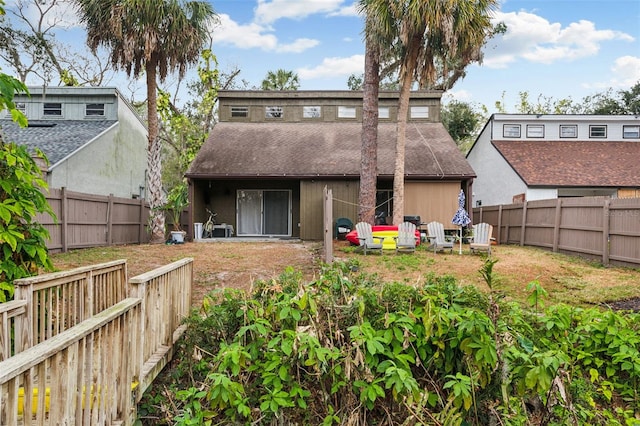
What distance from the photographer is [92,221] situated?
40.7ft

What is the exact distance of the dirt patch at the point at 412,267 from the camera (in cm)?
688

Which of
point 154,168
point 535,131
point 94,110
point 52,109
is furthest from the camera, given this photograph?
point 535,131

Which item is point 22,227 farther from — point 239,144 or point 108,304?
point 239,144

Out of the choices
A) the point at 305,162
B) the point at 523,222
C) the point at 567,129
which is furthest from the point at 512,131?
the point at 305,162

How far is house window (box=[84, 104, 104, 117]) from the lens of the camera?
17.6m

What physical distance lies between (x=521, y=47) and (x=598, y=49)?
7181mm

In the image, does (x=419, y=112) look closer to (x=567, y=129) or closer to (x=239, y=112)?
(x=567, y=129)

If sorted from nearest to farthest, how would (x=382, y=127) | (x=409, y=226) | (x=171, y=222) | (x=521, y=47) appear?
(x=409, y=226)
(x=171, y=222)
(x=382, y=127)
(x=521, y=47)

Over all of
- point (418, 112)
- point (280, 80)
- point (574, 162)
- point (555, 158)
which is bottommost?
point (574, 162)

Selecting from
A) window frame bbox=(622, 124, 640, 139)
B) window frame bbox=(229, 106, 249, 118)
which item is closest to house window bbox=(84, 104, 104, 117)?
window frame bbox=(229, 106, 249, 118)

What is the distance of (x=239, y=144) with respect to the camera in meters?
17.2

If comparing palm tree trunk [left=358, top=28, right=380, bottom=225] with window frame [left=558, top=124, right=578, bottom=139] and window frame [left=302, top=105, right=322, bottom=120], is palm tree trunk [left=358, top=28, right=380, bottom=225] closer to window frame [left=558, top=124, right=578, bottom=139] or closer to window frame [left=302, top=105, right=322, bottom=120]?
window frame [left=302, top=105, right=322, bottom=120]

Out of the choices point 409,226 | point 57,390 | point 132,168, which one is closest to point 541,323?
point 57,390

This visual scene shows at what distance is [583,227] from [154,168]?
1327 cm
